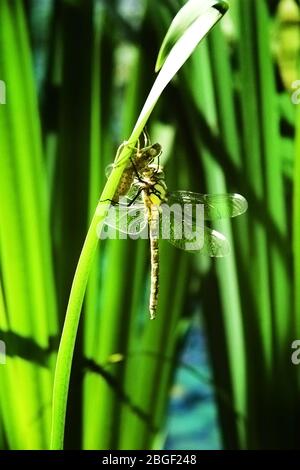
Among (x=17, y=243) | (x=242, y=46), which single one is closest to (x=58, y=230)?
(x=17, y=243)

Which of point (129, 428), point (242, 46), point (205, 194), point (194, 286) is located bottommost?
point (129, 428)

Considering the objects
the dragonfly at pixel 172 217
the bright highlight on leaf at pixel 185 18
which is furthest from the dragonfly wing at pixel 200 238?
the bright highlight on leaf at pixel 185 18

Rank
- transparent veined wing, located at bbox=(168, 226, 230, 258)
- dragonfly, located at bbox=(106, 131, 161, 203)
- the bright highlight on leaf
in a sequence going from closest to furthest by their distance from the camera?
the bright highlight on leaf, dragonfly, located at bbox=(106, 131, 161, 203), transparent veined wing, located at bbox=(168, 226, 230, 258)

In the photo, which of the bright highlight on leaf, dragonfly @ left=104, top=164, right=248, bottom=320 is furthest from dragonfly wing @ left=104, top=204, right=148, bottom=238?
the bright highlight on leaf

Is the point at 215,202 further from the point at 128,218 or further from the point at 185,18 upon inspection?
the point at 185,18

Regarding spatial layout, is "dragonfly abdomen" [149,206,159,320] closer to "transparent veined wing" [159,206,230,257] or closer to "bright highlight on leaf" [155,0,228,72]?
"transparent veined wing" [159,206,230,257]

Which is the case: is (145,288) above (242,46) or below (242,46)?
below

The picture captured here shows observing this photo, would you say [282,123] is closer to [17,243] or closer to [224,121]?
[224,121]

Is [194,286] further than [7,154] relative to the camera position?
Yes
